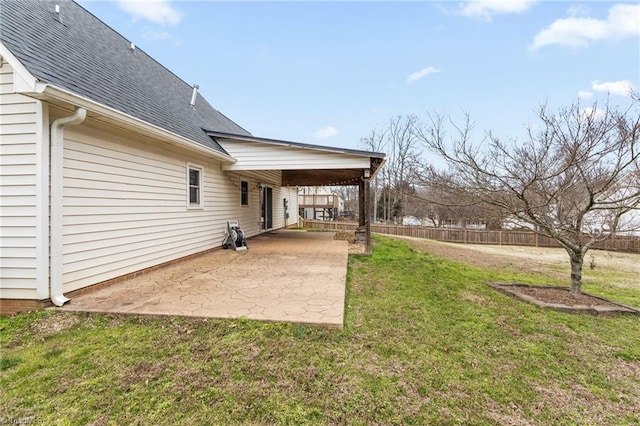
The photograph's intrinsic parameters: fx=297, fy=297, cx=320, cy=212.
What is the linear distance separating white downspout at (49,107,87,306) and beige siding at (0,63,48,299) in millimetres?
92

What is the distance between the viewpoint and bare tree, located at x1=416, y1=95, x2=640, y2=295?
412cm

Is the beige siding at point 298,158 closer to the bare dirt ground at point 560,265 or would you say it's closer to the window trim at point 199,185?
the window trim at point 199,185

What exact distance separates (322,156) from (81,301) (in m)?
5.58

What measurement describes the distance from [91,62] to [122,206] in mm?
2715

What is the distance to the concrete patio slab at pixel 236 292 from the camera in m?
3.48

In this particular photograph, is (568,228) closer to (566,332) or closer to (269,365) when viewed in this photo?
(566,332)

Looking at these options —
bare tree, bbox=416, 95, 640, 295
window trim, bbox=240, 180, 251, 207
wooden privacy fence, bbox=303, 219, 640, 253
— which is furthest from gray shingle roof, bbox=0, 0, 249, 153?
wooden privacy fence, bbox=303, 219, 640, 253

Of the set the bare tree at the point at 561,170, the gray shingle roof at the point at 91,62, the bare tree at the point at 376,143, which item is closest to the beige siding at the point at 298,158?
the gray shingle roof at the point at 91,62

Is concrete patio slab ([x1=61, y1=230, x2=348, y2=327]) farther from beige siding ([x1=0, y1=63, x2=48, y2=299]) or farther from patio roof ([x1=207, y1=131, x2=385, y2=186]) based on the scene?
patio roof ([x1=207, y1=131, x2=385, y2=186])

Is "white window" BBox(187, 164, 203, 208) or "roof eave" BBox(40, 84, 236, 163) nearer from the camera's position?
"roof eave" BBox(40, 84, 236, 163)


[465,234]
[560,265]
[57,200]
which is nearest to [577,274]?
[57,200]

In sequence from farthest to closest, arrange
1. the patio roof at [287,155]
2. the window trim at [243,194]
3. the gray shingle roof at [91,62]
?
the window trim at [243,194] < the patio roof at [287,155] < the gray shingle roof at [91,62]

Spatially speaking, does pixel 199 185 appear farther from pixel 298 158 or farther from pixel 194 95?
pixel 194 95

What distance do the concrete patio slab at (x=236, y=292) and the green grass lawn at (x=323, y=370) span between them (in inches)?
8.4
